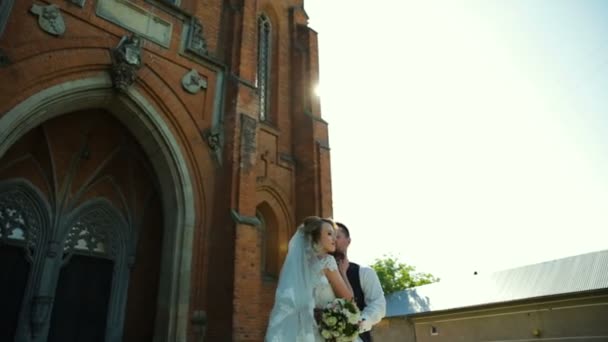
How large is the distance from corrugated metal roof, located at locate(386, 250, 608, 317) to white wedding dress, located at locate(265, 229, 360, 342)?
19.5m

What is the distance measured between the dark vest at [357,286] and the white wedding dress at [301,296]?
1.20 ft

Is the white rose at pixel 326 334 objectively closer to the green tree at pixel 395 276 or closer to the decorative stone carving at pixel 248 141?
the decorative stone carving at pixel 248 141

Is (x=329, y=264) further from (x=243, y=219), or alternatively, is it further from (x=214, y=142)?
(x=214, y=142)

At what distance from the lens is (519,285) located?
889 inches

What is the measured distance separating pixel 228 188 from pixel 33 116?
4039mm

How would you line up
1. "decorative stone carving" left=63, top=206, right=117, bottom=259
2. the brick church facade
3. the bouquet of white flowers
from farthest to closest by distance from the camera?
A: 1. "decorative stone carving" left=63, top=206, right=117, bottom=259
2. the brick church facade
3. the bouquet of white flowers

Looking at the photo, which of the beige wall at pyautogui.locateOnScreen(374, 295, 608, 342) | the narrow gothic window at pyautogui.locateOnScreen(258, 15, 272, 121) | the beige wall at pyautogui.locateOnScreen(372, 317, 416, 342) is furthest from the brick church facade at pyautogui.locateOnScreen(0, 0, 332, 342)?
the beige wall at pyautogui.locateOnScreen(372, 317, 416, 342)

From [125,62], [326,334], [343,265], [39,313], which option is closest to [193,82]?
[125,62]

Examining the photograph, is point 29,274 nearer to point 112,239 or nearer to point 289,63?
point 112,239

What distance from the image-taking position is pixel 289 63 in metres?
14.6

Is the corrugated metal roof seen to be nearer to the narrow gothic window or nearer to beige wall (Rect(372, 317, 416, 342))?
beige wall (Rect(372, 317, 416, 342))

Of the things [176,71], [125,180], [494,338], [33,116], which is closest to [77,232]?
[125,180]

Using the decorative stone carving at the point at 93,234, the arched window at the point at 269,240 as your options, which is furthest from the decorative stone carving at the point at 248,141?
the decorative stone carving at the point at 93,234

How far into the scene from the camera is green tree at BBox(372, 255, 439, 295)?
4288 cm
